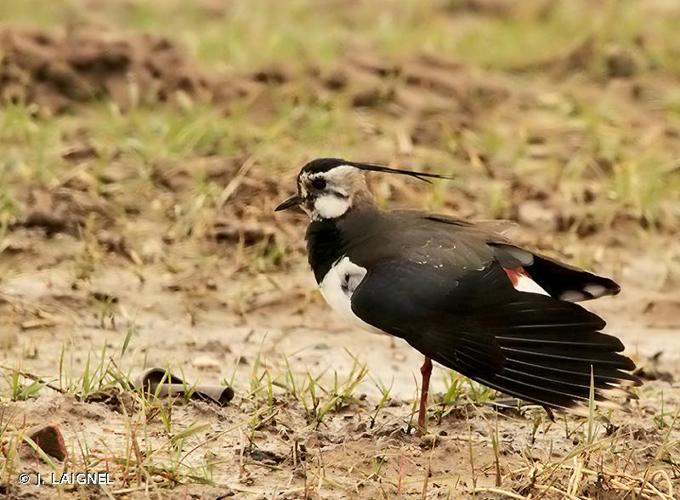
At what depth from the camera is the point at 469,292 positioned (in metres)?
4.21

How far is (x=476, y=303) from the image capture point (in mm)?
4188

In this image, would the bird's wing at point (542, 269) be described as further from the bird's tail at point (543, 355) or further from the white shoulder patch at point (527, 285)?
the bird's tail at point (543, 355)

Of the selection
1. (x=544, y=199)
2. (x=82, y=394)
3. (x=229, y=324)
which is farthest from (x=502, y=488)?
(x=544, y=199)

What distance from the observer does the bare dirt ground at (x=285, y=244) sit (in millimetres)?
4109

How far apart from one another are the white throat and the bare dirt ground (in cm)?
53

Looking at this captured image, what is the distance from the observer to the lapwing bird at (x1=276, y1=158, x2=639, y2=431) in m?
4.05

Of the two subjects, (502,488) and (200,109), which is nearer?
(502,488)

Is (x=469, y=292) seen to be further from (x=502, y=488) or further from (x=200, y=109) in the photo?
(x=200, y=109)

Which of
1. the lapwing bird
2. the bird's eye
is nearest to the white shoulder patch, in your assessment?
the lapwing bird

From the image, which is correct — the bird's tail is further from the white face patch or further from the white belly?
the white face patch

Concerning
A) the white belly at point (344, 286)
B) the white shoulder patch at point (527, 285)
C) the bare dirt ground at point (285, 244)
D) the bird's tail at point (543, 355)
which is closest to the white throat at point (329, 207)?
the white belly at point (344, 286)

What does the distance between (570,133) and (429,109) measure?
0.78 metres

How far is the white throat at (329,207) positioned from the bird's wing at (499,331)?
1.77 feet

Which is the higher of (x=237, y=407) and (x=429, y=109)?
(x=429, y=109)
